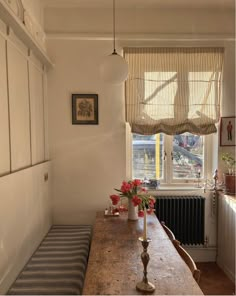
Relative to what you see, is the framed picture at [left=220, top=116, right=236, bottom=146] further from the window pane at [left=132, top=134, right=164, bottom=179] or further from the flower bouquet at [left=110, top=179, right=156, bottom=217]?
the flower bouquet at [left=110, top=179, right=156, bottom=217]

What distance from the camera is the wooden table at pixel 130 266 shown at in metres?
1.28

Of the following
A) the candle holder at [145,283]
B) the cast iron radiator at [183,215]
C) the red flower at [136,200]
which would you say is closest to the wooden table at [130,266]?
the candle holder at [145,283]

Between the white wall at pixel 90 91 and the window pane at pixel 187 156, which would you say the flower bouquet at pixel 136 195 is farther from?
the window pane at pixel 187 156

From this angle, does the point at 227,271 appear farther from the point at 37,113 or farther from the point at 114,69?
the point at 37,113

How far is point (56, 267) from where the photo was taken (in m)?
1.93

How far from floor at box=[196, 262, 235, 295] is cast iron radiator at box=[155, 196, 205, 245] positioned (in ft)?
1.13

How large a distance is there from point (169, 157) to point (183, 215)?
731mm

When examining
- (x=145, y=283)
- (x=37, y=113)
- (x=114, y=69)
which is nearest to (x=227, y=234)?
(x=145, y=283)

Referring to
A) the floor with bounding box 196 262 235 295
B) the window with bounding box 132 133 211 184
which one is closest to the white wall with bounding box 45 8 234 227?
the window with bounding box 132 133 211 184

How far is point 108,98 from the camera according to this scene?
3004 mm

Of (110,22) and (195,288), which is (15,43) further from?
(195,288)

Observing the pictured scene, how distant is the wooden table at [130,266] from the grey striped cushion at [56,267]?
276 millimetres

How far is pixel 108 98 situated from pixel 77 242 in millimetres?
1658

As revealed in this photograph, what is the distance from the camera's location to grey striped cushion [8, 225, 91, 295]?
169cm
